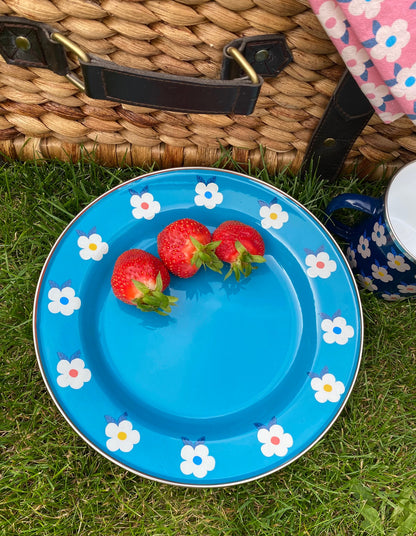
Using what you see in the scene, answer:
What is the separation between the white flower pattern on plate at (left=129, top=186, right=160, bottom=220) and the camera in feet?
2.39

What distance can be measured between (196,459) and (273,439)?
106mm

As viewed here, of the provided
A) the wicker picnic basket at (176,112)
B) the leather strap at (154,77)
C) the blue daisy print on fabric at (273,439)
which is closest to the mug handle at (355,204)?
the wicker picnic basket at (176,112)

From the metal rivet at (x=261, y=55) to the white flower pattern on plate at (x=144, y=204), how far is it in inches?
10.0

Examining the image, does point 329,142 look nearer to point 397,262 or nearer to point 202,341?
point 397,262

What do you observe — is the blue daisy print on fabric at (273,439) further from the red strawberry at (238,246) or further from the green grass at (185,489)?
the red strawberry at (238,246)

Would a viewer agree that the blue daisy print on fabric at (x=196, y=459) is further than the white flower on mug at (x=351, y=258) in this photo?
No

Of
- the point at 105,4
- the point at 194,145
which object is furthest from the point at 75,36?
the point at 194,145

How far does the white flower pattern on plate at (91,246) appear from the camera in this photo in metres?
0.70

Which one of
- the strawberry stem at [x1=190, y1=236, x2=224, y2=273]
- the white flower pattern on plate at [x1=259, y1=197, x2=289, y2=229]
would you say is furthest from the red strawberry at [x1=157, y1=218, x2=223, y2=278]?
the white flower pattern on plate at [x1=259, y1=197, x2=289, y2=229]

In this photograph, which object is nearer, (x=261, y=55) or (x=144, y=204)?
(x=261, y=55)

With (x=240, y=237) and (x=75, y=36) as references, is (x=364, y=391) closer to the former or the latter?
(x=240, y=237)

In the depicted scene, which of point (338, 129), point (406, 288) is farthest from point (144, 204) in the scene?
point (406, 288)

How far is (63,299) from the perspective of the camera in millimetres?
675

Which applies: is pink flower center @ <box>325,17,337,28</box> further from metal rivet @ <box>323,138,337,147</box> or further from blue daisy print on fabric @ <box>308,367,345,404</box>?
blue daisy print on fabric @ <box>308,367,345,404</box>
